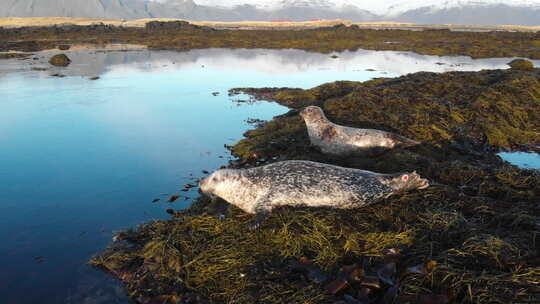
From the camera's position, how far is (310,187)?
14.7ft

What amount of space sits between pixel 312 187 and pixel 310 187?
27 mm

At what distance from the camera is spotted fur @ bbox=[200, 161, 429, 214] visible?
4379mm

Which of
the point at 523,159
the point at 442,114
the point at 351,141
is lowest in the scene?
the point at 523,159

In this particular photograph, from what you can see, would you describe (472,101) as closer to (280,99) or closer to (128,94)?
(280,99)

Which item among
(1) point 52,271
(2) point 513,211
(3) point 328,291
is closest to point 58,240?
(1) point 52,271

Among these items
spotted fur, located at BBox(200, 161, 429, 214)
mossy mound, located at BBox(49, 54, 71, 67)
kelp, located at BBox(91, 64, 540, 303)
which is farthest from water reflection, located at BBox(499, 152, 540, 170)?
mossy mound, located at BBox(49, 54, 71, 67)

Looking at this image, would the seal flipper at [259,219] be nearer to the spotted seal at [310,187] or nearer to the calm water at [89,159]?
the spotted seal at [310,187]

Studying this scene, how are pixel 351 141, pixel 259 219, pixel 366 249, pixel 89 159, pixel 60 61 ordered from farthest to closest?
1. pixel 60 61
2. pixel 89 159
3. pixel 351 141
4. pixel 259 219
5. pixel 366 249

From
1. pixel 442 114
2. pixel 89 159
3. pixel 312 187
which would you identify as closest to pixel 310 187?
pixel 312 187

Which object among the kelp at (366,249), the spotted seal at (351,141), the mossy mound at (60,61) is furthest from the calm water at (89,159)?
the mossy mound at (60,61)

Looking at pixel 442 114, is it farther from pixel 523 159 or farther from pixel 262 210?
pixel 262 210

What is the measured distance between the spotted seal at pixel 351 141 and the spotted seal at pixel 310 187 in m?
2.18

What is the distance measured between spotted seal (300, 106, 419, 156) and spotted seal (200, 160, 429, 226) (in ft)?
7.16

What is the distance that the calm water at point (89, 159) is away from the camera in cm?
405
